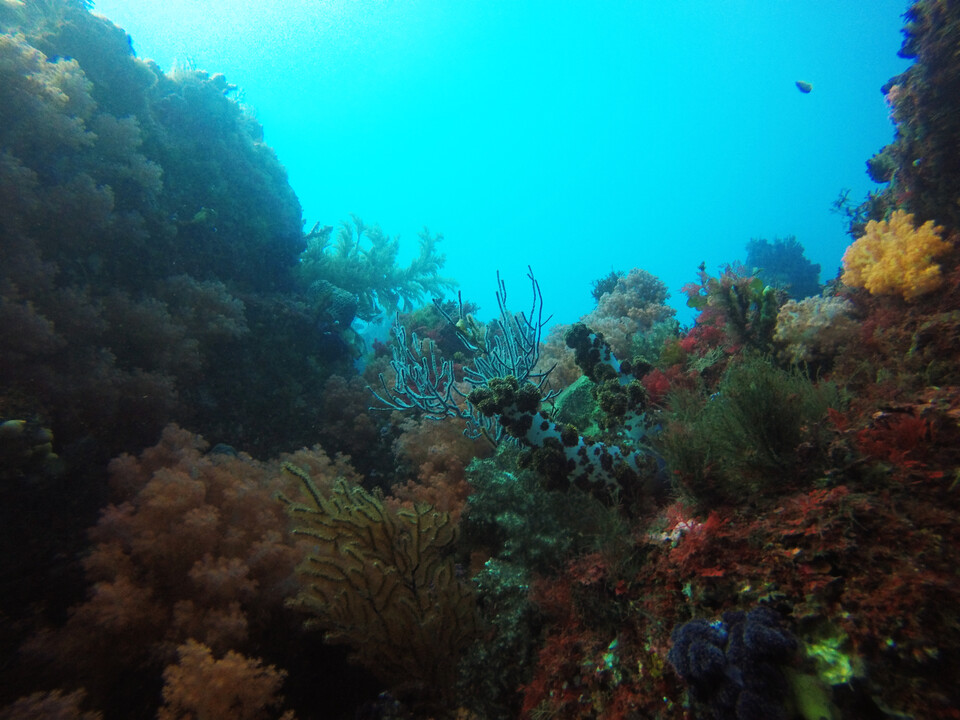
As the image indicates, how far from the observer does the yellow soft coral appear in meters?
3.98

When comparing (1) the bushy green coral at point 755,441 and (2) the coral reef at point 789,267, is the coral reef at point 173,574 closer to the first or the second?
(1) the bushy green coral at point 755,441

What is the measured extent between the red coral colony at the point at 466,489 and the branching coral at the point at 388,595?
0.02 m

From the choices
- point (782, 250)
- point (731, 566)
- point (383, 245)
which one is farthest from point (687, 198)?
point (731, 566)

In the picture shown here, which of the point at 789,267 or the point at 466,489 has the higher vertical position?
the point at 789,267

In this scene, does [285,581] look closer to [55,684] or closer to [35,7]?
[55,684]

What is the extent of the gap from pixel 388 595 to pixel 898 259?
5.68 m

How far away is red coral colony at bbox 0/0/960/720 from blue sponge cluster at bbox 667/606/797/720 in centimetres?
1

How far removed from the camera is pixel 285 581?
11.8 ft

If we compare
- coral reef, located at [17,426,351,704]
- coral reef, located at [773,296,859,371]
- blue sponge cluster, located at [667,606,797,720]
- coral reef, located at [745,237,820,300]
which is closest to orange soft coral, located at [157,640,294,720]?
coral reef, located at [17,426,351,704]

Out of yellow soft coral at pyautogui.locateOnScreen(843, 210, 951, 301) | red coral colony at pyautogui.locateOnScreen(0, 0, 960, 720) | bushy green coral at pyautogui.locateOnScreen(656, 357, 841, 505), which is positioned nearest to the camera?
red coral colony at pyautogui.locateOnScreen(0, 0, 960, 720)

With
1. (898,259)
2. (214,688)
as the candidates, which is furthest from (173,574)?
(898,259)

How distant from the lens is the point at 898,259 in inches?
164

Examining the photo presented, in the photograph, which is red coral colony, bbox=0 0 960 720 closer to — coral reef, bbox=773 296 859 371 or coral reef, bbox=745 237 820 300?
coral reef, bbox=773 296 859 371

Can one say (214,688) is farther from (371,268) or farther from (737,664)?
(371,268)
